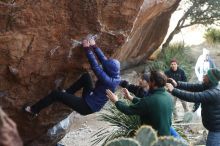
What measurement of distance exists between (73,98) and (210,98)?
2.08 m

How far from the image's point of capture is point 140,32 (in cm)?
1466

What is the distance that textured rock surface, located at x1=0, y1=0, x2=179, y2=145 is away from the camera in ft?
20.2

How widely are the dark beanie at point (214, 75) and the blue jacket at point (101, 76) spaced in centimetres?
137

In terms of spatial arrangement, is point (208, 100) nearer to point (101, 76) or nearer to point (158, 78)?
point (158, 78)

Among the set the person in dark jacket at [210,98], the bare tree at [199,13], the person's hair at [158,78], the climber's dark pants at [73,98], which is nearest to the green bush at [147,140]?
the person's hair at [158,78]

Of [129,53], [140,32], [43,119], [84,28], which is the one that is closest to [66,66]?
[84,28]

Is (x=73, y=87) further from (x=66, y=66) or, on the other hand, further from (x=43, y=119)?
(x=43, y=119)

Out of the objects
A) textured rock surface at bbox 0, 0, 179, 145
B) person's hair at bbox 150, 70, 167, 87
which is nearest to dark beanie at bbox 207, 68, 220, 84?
person's hair at bbox 150, 70, 167, 87

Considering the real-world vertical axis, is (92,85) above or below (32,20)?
below

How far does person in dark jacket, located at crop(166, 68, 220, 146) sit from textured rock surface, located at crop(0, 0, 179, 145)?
1.33 metres

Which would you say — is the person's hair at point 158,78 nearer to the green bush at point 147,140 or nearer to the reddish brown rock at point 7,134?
the green bush at point 147,140

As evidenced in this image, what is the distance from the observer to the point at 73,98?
662 centimetres

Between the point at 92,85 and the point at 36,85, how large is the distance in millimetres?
953

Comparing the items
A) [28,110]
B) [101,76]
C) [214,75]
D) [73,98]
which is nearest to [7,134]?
[101,76]
